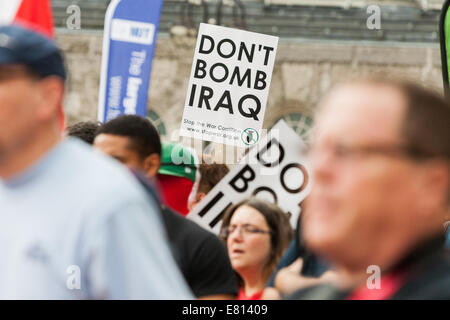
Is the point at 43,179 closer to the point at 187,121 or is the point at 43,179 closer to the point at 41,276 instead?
the point at 41,276

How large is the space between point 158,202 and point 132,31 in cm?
337

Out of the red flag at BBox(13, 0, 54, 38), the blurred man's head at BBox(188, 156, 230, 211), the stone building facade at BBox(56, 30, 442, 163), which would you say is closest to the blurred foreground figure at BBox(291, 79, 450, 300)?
the blurred man's head at BBox(188, 156, 230, 211)

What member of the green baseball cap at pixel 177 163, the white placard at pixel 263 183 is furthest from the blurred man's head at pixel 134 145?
the white placard at pixel 263 183

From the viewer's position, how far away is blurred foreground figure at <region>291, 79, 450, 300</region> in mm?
1640

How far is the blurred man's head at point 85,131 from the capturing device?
4.76 m

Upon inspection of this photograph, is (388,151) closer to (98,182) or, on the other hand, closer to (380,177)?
(380,177)

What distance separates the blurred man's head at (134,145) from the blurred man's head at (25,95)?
4.95ft

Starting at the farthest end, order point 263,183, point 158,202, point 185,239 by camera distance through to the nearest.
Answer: point 263,183, point 185,239, point 158,202

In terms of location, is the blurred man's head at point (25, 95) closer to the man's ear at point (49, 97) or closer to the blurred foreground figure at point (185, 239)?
the man's ear at point (49, 97)

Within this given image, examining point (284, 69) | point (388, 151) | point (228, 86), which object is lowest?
point (284, 69)

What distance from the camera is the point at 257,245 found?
4035 millimetres

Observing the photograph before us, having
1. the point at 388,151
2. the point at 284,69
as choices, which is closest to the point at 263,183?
the point at 388,151

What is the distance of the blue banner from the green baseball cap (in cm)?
106
